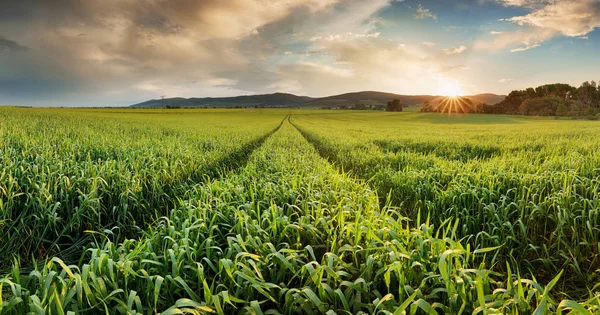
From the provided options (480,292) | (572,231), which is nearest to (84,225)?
(480,292)

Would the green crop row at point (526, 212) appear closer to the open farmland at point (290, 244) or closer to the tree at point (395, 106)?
the open farmland at point (290, 244)

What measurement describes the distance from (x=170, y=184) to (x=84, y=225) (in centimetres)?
214

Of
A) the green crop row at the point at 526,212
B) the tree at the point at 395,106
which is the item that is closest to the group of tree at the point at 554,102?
the tree at the point at 395,106

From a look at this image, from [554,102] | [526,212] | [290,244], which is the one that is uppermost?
[554,102]

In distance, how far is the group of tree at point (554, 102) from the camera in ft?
289

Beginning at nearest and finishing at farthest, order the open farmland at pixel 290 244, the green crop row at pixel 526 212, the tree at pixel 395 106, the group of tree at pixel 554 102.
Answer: the open farmland at pixel 290 244 < the green crop row at pixel 526 212 < the group of tree at pixel 554 102 < the tree at pixel 395 106

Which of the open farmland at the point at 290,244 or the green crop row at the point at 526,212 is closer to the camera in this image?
the open farmland at the point at 290,244

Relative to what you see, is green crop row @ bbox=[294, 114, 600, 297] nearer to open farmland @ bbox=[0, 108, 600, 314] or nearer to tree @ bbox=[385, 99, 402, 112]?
open farmland @ bbox=[0, 108, 600, 314]

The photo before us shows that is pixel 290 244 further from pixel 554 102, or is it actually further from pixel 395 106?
pixel 395 106

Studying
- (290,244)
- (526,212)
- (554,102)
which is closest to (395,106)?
(554,102)

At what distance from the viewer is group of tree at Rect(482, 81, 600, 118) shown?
289 feet

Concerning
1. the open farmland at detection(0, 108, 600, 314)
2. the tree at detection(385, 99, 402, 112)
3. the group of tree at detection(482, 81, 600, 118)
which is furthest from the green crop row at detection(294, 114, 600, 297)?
the tree at detection(385, 99, 402, 112)

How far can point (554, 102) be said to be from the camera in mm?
93375

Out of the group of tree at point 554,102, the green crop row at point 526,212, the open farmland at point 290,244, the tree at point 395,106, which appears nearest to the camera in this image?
the open farmland at point 290,244
